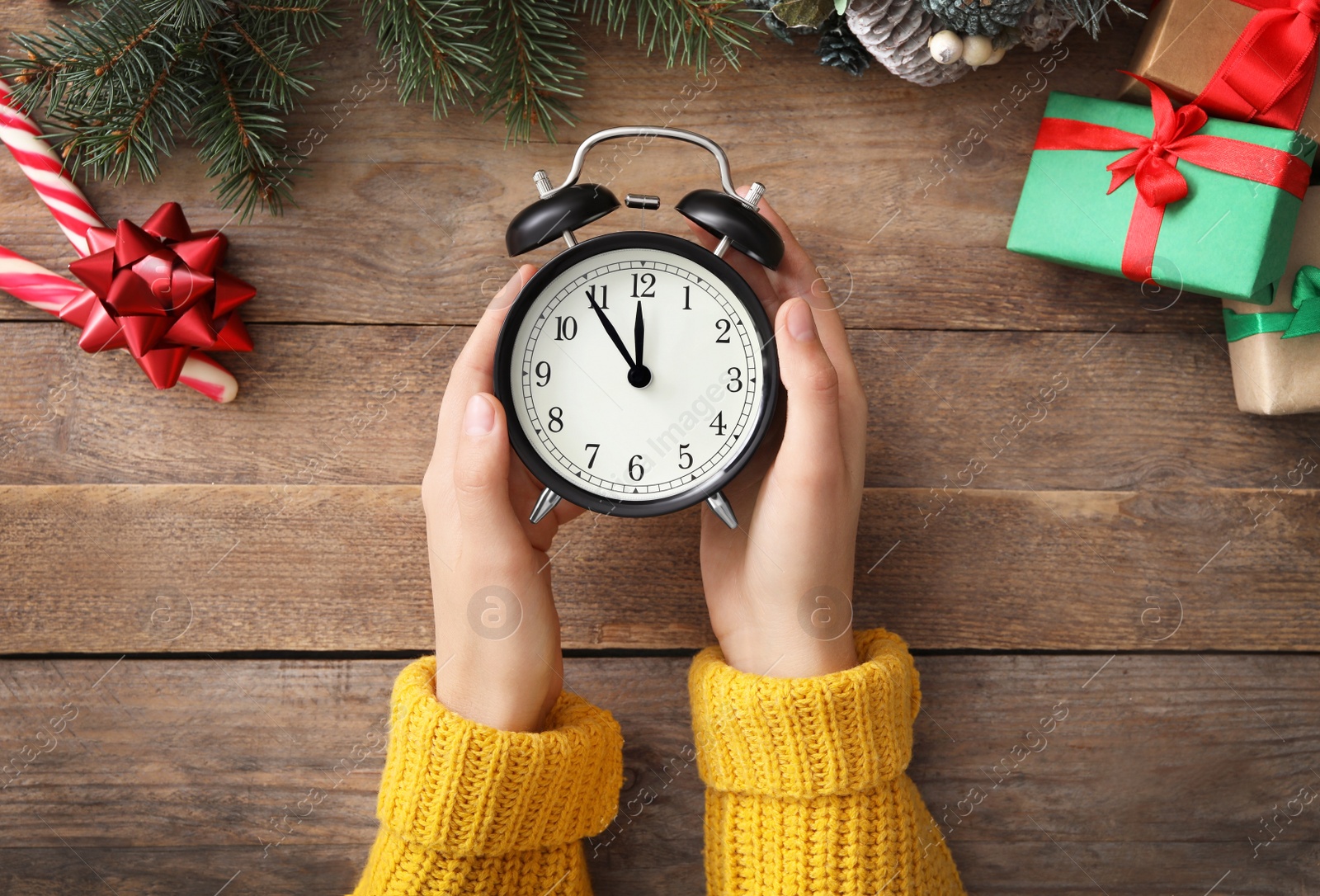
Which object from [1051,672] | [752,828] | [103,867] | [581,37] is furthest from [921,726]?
[103,867]

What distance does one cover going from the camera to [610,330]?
0.95m

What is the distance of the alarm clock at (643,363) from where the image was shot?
3.14 ft

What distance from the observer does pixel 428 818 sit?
3.29ft

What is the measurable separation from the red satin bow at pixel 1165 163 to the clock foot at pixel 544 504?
2.82 feet

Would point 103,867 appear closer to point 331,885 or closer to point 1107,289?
point 331,885

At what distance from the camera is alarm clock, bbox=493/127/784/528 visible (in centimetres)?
96

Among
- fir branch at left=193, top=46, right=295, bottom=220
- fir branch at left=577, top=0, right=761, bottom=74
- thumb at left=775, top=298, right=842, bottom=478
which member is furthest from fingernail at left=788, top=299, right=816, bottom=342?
fir branch at left=193, top=46, right=295, bottom=220

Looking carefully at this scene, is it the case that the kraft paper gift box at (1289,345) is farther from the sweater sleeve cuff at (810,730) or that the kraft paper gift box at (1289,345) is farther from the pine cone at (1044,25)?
the sweater sleeve cuff at (810,730)

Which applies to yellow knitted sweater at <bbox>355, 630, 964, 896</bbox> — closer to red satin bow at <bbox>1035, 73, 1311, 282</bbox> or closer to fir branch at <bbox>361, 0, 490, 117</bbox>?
red satin bow at <bbox>1035, 73, 1311, 282</bbox>

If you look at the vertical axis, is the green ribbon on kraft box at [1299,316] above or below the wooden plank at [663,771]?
above

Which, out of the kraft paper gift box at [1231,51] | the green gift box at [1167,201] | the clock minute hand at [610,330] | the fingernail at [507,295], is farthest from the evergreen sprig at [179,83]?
the kraft paper gift box at [1231,51]

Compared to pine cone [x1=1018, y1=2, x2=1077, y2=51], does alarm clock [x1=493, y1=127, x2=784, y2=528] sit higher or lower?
lower

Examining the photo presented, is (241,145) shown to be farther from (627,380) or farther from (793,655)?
(793,655)

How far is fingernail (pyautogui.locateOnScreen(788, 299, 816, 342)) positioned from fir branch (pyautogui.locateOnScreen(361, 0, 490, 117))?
22.4 inches
